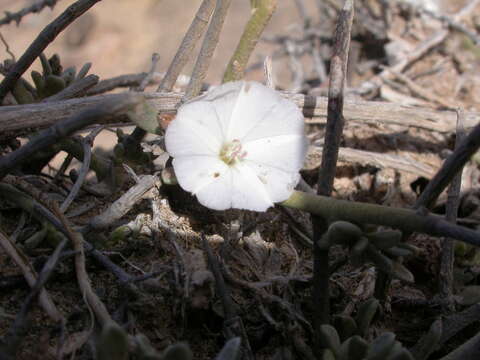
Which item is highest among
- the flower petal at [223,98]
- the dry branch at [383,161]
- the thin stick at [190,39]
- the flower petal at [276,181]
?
the dry branch at [383,161]

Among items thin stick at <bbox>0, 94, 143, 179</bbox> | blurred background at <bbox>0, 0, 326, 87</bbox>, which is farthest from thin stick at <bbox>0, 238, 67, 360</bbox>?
blurred background at <bbox>0, 0, 326, 87</bbox>

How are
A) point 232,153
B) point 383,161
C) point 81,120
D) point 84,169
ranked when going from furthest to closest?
point 383,161 < point 84,169 < point 232,153 < point 81,120

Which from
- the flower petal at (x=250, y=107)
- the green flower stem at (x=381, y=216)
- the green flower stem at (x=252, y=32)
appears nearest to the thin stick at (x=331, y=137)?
the green flower stem at (x=381, y=216)

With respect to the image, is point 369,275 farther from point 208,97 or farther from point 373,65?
point 373,65

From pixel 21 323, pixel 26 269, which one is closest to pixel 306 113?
pixel 26 269

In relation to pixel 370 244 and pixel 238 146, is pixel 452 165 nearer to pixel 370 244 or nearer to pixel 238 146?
pixel 370 244

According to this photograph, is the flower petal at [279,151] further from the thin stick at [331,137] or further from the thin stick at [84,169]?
the thin stick at [84,169]

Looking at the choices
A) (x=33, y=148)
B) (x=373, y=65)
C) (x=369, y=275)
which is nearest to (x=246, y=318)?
(x=369, y=275)
